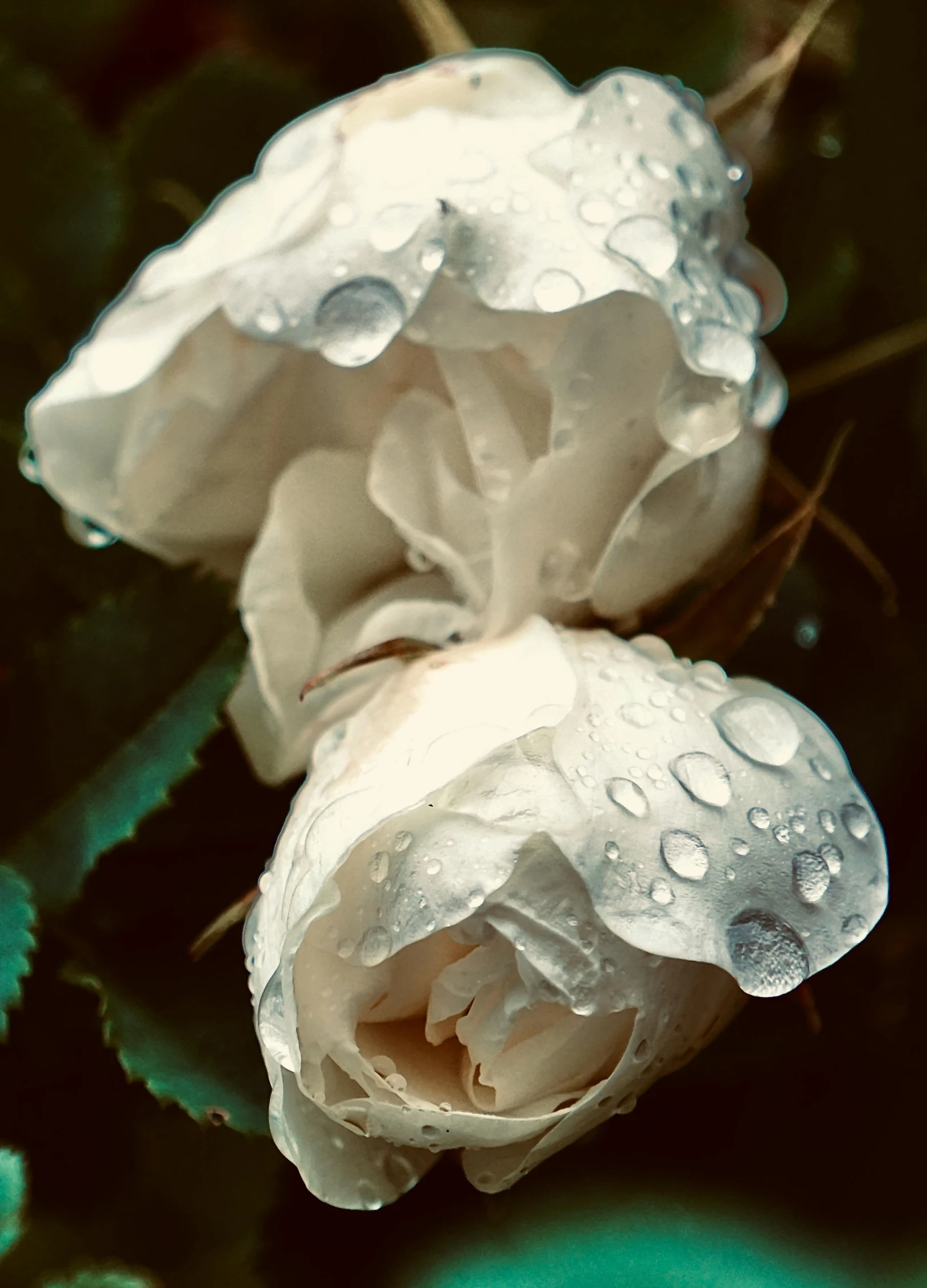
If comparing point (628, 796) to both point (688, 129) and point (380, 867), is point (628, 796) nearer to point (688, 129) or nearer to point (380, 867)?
point (380, 867)

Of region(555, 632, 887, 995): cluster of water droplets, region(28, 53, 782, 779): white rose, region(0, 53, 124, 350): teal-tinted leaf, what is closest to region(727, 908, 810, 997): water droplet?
region(555, 632, 887, 995): cluster of water droplets

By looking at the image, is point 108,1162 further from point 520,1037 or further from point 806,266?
point 806,266

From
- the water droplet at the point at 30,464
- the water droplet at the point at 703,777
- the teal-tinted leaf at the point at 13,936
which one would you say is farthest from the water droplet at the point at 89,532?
the water droplet at the point at 703,777

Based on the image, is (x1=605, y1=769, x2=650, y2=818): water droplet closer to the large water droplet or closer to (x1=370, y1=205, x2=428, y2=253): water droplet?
the large water droplet

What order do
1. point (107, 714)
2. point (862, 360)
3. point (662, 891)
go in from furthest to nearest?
point (862, 360) → point (107, 714) → point (662, 891)

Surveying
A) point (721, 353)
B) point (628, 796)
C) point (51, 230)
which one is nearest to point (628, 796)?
point (628, 796)

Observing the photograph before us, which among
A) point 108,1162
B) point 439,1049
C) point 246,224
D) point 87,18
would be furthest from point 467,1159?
point 87,18
